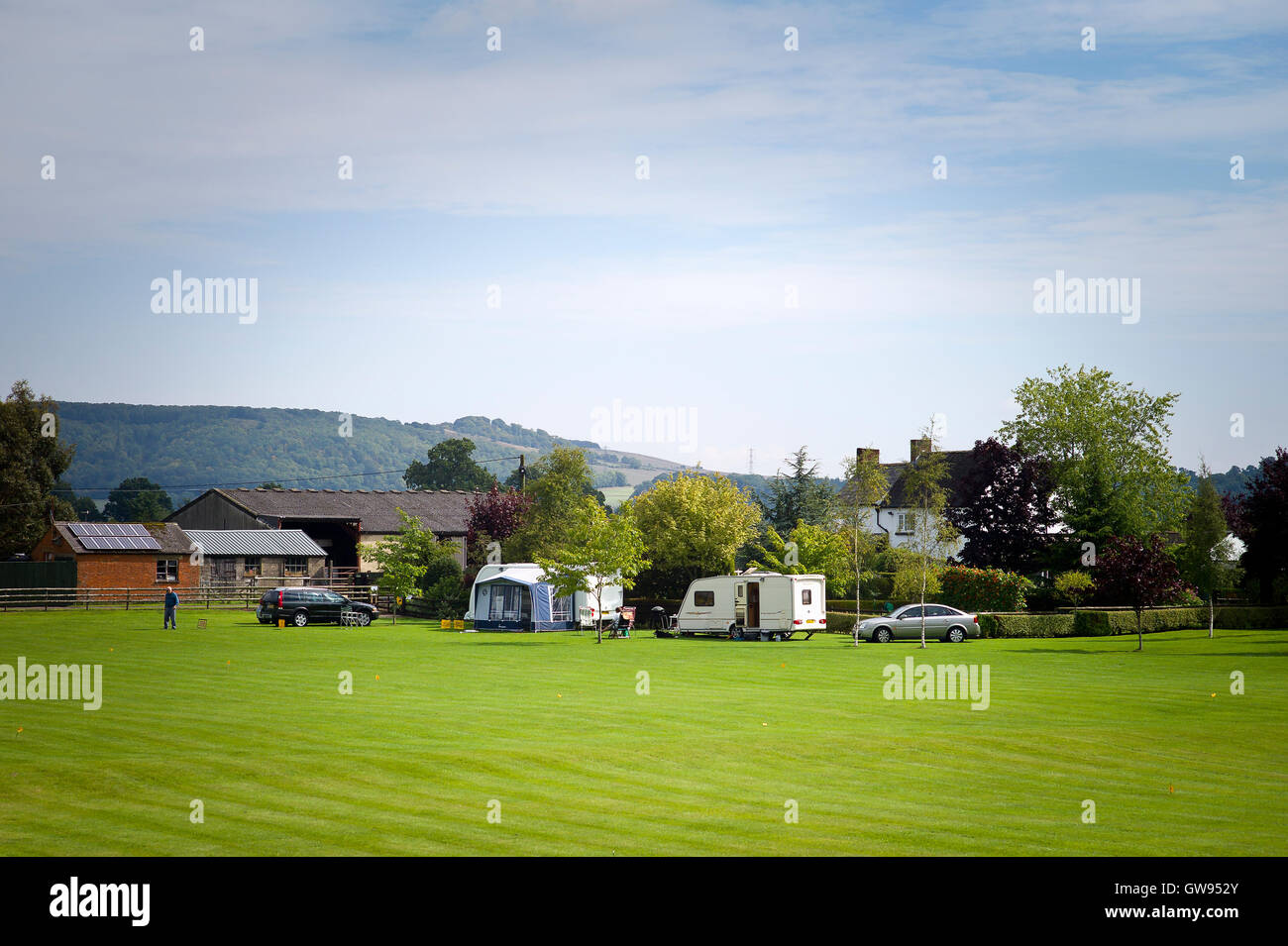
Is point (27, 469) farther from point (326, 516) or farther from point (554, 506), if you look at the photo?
point (554, 506)

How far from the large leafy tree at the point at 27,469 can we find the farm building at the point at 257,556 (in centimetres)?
1267

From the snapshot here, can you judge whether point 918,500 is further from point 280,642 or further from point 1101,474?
point 280,642

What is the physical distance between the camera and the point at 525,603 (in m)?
45.6

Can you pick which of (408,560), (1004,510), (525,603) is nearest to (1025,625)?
(1004,510)

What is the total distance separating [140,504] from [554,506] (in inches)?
3388

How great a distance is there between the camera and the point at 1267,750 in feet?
50.5

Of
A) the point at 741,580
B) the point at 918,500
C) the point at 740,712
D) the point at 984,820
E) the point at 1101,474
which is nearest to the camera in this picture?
the point at 984,820

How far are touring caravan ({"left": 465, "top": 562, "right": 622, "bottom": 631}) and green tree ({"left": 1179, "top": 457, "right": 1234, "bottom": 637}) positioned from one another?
24214mm

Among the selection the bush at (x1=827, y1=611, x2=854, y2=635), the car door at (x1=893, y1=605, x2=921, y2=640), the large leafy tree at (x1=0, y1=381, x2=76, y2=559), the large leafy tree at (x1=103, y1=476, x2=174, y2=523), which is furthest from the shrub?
the large leafy tree at (x1=103, y1=476, x2=174, y2=523)

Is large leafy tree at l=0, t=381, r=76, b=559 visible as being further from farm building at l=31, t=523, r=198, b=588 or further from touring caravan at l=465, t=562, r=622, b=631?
touring caravan at l=465, t=562, r=622, b=631

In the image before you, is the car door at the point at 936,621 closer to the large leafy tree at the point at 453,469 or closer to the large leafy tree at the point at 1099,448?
the large leafy tree at the point at 1099,448
